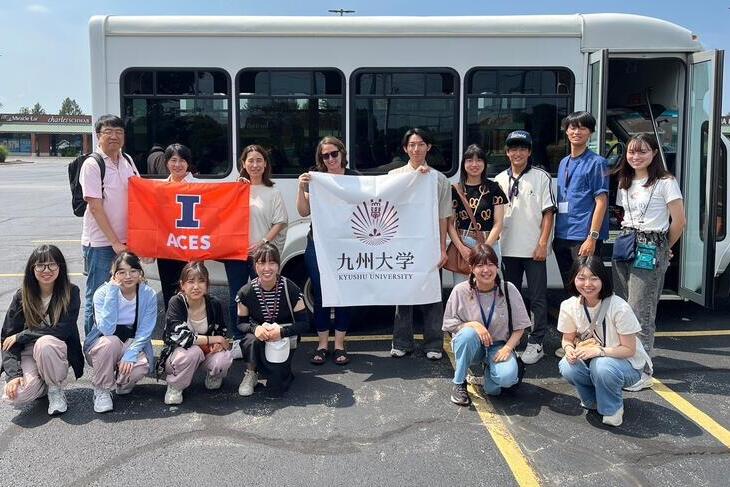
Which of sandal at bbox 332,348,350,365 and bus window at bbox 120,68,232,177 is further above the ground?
bus window at bbox 120,68,232,177

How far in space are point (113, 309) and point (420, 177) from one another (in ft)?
7.88

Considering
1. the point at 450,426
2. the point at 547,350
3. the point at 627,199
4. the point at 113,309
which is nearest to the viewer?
the point at 450,426

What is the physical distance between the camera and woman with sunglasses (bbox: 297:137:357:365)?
4684mm

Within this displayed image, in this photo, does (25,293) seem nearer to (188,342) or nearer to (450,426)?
(188,342)

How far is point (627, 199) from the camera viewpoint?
4461mm

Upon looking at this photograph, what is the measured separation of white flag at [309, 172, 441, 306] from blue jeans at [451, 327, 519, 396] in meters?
0.83

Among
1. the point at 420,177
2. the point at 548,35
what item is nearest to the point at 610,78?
the point at 548,35

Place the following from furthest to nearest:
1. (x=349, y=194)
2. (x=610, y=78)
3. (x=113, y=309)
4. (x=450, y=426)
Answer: (x=610, y=78)
(x=349, y=194)
(x=113, y=309)
(x=450, y=426)

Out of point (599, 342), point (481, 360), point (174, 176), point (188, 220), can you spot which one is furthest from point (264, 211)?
point (599, 342)

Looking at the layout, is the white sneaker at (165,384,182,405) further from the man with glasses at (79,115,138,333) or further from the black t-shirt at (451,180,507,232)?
the black t-shirt at (451,180,507,232)

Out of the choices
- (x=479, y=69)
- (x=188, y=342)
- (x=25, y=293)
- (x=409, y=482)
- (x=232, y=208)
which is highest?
(x=479, y=69)

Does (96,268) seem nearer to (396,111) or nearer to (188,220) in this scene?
(188,220)

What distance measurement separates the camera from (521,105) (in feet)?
17.5

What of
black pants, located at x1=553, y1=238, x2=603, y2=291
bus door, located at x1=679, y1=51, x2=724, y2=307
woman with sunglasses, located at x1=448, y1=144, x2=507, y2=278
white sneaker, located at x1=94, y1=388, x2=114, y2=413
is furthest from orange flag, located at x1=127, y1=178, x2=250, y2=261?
bus door, located at x1=679, y1=51, x2=724, y2=307
